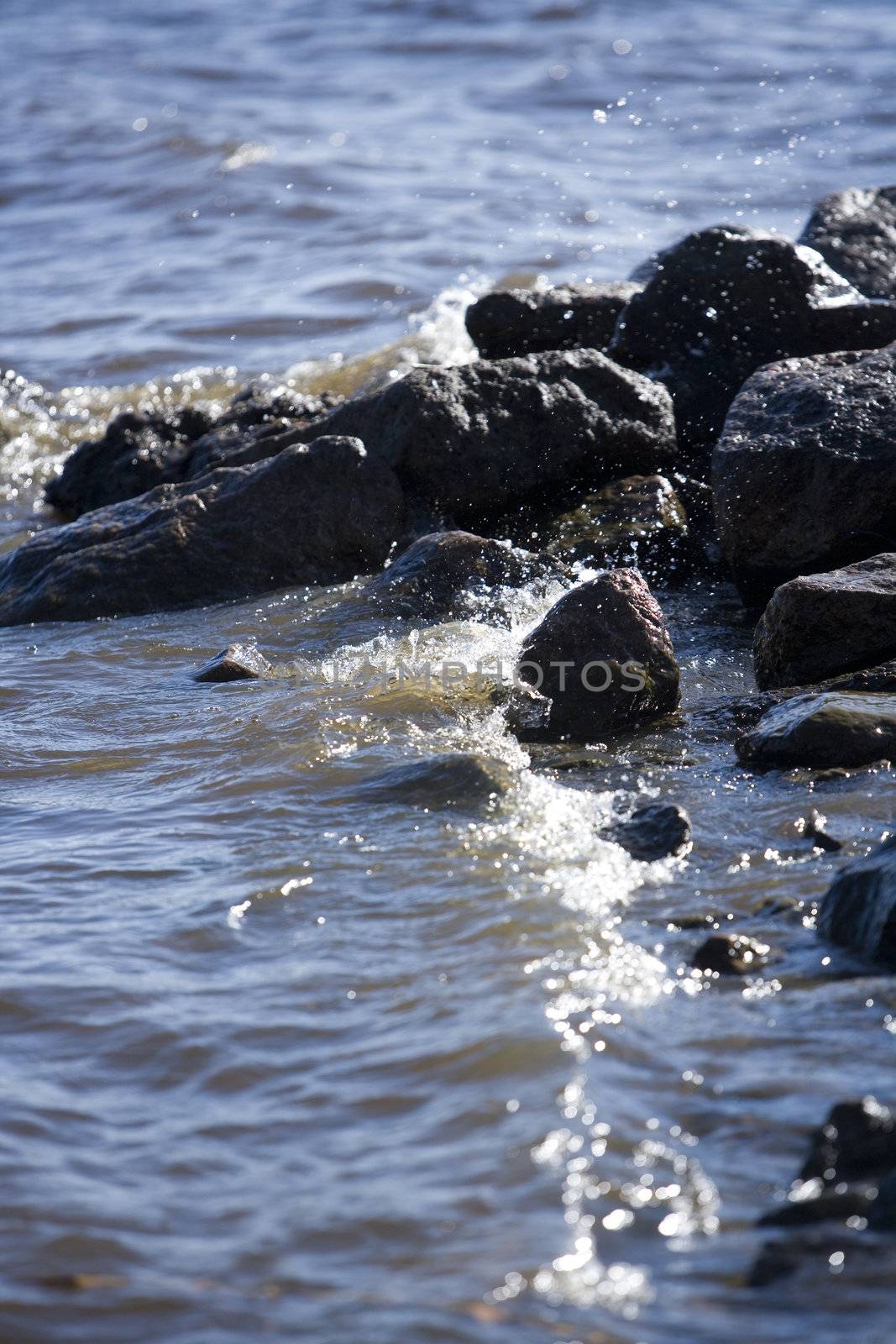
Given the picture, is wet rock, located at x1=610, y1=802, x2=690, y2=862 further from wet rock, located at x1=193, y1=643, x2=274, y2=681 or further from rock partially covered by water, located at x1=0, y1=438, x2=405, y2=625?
rock partially covered by water, located at x1=0, y1=438, x2=405, y2=625

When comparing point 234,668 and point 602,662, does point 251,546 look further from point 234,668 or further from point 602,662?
point 602,662

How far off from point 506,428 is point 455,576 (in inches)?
35.7

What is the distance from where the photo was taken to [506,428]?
244 inches

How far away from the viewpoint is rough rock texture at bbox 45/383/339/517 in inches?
293

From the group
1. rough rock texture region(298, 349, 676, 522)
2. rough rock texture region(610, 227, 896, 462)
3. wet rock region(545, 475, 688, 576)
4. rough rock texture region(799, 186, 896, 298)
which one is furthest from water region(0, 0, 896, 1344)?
rough rock texture region(799, 186, 896, 298)

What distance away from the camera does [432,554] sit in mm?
5664

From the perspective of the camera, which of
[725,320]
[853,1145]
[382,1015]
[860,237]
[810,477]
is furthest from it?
[860,237]

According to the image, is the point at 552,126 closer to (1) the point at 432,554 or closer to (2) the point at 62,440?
(2) the point at 62,440

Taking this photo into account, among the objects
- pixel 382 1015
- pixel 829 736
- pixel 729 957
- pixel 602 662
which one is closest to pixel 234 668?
pixel 602 662

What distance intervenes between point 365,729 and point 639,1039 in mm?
1869

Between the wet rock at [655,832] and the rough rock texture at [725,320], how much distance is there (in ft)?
11.2

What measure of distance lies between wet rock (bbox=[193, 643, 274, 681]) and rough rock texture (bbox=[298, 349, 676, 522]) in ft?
4.37

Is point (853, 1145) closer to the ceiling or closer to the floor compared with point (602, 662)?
closer to the floor

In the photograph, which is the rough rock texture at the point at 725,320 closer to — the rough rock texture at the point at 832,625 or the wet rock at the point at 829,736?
the rough rock texture at the point at 832,625
